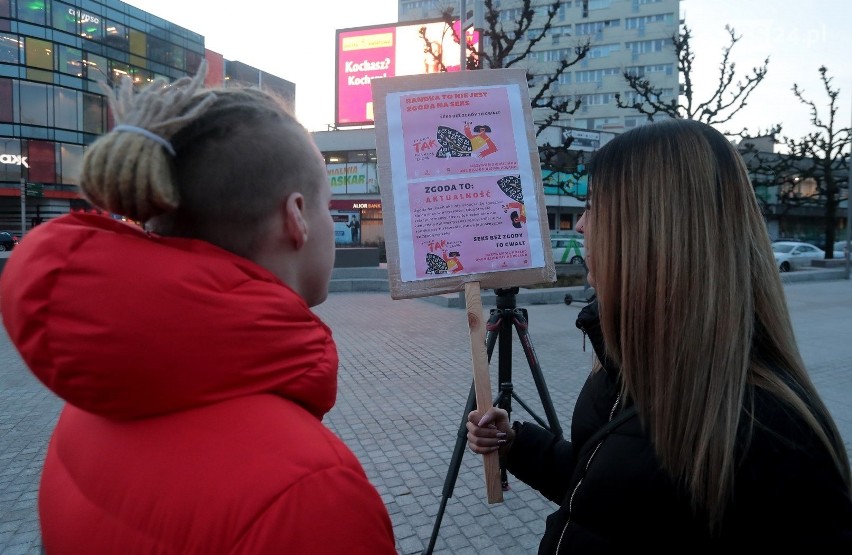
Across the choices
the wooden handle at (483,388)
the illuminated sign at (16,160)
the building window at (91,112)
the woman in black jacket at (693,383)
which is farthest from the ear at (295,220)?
the building window at (91,112)

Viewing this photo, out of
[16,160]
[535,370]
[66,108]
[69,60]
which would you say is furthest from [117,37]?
[535,370]

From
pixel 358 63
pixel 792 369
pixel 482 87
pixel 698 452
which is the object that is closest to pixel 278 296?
pixel 698 452

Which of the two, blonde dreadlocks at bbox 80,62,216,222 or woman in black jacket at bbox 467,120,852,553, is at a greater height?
blonde dreadlocks at bbox 80,62,216,222

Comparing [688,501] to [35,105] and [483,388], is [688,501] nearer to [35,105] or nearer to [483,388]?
[483,388]

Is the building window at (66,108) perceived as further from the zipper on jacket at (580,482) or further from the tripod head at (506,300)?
the zipper on jacket at (580,482)

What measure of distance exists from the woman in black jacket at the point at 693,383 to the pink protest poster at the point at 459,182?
1126mm

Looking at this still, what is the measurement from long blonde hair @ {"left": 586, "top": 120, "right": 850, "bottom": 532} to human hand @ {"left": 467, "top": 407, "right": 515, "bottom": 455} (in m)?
0.68

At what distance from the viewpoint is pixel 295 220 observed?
1.07 metres

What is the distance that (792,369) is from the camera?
1258 millimetres

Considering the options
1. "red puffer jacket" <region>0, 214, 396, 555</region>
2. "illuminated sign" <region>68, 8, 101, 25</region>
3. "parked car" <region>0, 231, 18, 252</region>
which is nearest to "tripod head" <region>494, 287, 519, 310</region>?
"red puffer jacket" <region>0, 214, 396, 555</region>

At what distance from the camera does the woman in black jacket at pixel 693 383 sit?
1.12 m

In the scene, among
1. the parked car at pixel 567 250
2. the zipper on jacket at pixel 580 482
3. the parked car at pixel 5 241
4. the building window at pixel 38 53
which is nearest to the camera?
the zipper on jacket at pixel 580 482

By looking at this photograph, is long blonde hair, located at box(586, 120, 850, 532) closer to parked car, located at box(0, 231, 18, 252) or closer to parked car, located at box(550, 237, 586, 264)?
parked car, located at box(550, 237, 586, 264)

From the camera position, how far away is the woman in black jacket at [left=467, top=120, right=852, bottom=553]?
3.68ft
